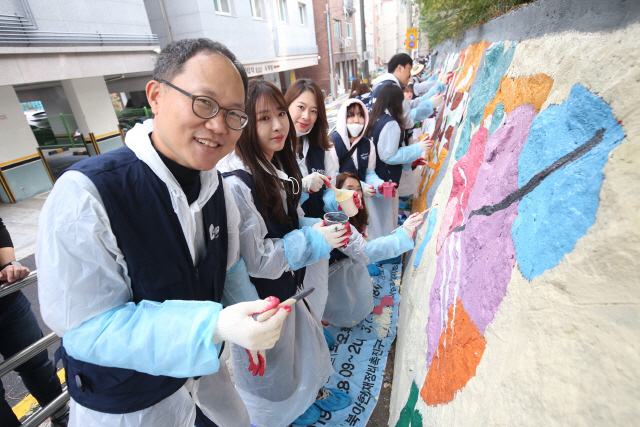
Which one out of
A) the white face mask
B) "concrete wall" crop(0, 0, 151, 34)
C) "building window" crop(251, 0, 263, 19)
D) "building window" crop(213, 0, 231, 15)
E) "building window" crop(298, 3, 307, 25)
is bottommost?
the white face mask

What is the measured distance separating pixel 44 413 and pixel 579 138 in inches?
94.5

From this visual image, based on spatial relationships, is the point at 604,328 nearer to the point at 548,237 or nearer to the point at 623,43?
the point at 548,237

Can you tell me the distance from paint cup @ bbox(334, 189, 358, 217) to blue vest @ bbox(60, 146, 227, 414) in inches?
51.0

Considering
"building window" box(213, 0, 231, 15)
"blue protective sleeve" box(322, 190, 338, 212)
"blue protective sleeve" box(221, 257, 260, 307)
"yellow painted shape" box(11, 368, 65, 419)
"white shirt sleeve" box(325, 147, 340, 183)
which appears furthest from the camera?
"building window" box(213, 0, 231, 15)

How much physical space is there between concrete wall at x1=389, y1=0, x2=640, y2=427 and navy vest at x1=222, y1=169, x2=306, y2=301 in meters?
0.75

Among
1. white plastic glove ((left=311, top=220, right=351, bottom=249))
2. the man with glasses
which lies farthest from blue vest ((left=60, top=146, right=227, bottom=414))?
white plastic glove ((left=311, top=220, right=351, bottom=249))

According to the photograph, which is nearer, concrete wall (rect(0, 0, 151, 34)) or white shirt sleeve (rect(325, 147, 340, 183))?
white shirt sleeve (rect(325, 147, 340, 183))

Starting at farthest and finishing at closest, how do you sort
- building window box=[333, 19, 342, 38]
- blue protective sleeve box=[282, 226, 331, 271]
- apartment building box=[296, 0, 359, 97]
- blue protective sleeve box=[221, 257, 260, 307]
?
building window box=[333, 19, 342, 38], apartment building box=[296, 0, 359, 97], blue protective sleeve box=[282, 226, 331, 271], blue protective sleeve box=[221, 257, 260, 307]

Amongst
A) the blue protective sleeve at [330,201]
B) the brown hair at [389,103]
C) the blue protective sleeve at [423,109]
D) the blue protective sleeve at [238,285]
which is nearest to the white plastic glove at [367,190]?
the blue protective sleeve at [330,201]

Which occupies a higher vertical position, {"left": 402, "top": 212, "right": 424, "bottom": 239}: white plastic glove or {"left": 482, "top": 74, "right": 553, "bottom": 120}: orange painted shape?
{"left": 482, "top": 74, "right": 553, "bottom": 120}: orange painted shape

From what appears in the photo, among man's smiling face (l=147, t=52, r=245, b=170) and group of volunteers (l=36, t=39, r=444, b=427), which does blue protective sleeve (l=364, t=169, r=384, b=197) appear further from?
man's smiling face (l=147, t=52, r=245, b=170)

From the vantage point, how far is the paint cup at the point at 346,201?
2.24m

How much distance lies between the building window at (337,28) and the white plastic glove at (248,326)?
24.0 meters

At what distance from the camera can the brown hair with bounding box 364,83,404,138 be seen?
10.1 ft
